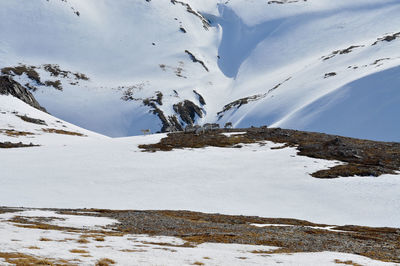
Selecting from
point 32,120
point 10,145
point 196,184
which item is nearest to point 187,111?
point 32,120

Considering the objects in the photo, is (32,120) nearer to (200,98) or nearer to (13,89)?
(13,89)

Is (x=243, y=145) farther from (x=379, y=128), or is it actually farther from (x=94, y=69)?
(x=94, y=69)

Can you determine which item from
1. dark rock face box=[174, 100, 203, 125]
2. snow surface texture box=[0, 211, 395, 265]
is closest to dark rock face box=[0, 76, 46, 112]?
Answer: dark rock face box=[174, 100, 203, 125]

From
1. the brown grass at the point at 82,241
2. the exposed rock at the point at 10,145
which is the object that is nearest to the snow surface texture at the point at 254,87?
the exposed rock at the point at 10,145

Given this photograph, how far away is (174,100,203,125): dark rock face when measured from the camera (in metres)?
157

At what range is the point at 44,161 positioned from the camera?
59.6 m

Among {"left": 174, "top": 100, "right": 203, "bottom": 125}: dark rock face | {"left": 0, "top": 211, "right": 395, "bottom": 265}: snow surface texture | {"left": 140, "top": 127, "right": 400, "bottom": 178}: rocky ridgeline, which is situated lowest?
{"left": 0, "top": 211, "right": 395, "bottom": 265}: snow surface texture

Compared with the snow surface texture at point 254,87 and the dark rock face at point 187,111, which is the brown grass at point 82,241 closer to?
the snow surface texture at point 254,87

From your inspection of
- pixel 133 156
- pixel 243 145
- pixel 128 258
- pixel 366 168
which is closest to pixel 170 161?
pixel 133 156

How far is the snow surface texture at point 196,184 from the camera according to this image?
1788 inches

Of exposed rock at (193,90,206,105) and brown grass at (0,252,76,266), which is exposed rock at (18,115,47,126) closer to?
exposed rock at (193,90,206,105)

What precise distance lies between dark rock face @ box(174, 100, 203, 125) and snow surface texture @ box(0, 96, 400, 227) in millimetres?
87225

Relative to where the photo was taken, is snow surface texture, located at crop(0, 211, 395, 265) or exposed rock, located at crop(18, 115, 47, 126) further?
exposed rock, located at crop(18, 115, 47, 126)

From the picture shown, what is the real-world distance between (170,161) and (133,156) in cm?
672
